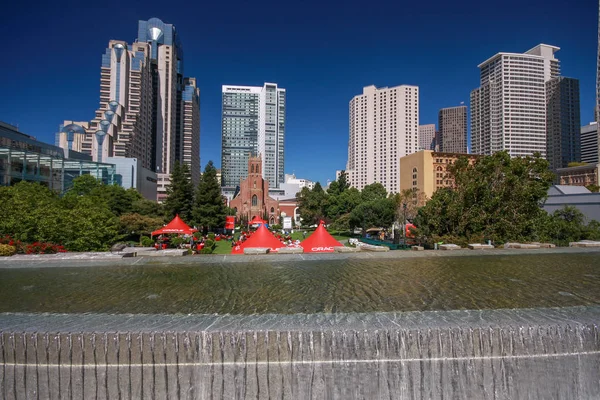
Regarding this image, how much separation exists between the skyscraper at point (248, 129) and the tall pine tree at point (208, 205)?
123 metres

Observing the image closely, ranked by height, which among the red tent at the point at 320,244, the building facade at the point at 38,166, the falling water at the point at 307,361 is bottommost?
the falling water at the point at 307,361

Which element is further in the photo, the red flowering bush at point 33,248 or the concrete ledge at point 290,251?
the concrete ledge at point 290,251

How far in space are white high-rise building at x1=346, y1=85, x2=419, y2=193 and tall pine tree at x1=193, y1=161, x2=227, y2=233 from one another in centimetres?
10175

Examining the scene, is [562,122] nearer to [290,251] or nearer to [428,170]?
[428,170]

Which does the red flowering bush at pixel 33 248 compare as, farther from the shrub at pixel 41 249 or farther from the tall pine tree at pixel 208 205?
the tall pine tree at pixel 208 205

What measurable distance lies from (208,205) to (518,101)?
133246 millimetres

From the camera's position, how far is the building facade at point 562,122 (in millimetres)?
125938

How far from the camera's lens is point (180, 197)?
41.5 metres

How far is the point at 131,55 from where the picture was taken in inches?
3602

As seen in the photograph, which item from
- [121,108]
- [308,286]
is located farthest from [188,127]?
[308,286]

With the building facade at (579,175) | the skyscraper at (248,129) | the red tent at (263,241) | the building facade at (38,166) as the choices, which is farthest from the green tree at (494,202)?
the skyscraper at (248,129)

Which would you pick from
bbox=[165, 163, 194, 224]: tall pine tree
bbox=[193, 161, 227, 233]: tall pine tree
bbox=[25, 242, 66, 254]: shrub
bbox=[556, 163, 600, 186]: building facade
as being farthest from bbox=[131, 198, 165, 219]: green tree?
bbox=[556, 163, 600, 186]: building facade

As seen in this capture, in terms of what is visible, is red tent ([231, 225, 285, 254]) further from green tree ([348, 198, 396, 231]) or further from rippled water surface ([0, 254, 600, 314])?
green tree ([348, 198, 396, 231])

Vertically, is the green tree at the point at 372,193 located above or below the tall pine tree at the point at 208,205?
above
